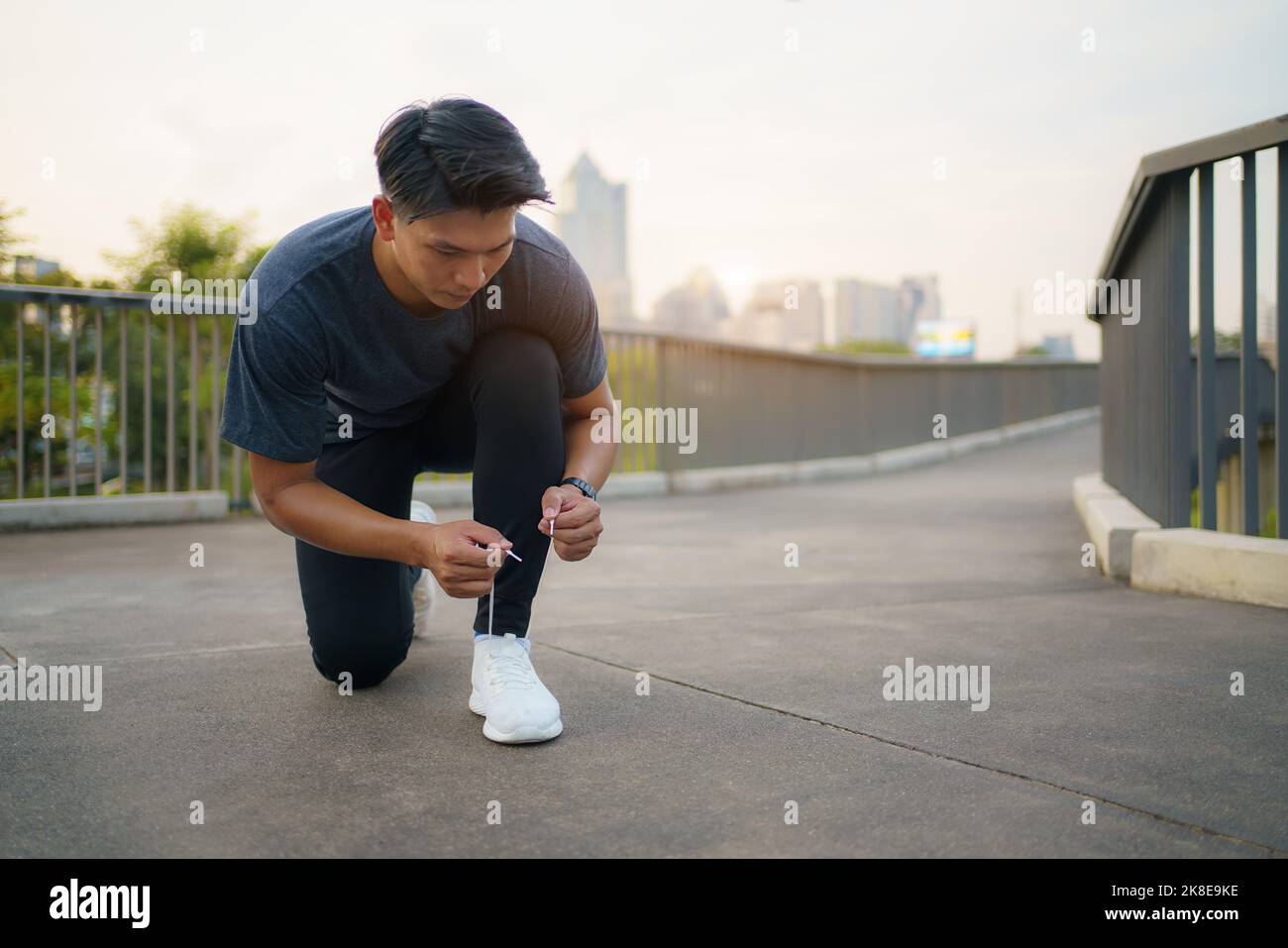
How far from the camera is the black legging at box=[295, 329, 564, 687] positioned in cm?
208

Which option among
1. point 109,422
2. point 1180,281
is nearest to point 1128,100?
point 1180,281

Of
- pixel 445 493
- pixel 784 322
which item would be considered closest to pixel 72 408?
pixel 445 493

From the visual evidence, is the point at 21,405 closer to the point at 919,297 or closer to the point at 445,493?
the point at 445,493

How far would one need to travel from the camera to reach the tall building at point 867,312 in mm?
79938

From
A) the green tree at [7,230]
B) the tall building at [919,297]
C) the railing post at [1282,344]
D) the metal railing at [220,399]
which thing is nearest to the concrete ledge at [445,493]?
the metal railing at [220,399]

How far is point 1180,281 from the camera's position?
12.0 ft

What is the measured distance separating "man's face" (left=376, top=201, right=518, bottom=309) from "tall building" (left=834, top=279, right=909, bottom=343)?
244 ft

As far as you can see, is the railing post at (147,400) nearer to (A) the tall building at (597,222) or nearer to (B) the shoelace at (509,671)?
(B) the shoelace at (509,671)

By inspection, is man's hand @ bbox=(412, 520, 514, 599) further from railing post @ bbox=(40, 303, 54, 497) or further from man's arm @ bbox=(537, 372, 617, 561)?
railing post @ bbox=(40, 303, 54, 497)

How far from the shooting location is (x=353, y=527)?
1939 mm

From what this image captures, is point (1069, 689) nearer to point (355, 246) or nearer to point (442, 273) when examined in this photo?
point (442, 273)

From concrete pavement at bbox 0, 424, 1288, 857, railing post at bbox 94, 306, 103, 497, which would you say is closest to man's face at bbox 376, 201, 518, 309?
concrete pavement at bbox 0, 424, 1288, 857
